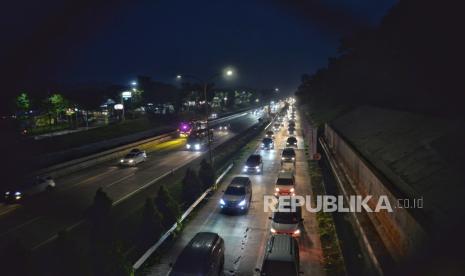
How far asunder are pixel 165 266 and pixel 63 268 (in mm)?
4774

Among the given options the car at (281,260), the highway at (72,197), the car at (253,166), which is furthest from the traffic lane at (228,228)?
the highway at (72,197)

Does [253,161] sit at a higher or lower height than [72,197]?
higher

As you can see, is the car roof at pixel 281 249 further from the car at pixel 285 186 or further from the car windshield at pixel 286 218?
the car at pixel 285 186

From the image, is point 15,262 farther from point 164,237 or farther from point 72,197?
point 72,197

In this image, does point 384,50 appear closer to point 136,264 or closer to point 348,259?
point 348,259

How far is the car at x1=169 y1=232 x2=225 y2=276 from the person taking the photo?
12.2 metres

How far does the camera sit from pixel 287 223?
704 inches

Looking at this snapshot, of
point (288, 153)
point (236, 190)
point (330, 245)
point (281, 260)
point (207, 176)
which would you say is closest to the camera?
point (281, 260)

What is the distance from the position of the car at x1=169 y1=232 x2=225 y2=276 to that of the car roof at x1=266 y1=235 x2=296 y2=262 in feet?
6.57

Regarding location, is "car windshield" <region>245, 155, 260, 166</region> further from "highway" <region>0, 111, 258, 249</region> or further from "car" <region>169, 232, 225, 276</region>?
"car" <region>169, 232, 225, 276</region>

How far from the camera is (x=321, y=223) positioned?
65.5 ft

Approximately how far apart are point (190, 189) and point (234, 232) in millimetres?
6168

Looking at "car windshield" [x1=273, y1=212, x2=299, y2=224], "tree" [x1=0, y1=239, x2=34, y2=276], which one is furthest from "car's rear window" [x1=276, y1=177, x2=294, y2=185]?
"tree" [x1=0, y1=239, x2=34, y2=276]

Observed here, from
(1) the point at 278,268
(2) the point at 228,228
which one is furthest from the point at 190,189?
(1) the point at 278,268
